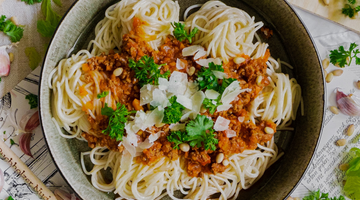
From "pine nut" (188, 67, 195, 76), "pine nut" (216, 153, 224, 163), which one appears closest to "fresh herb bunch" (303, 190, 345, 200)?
"pine nut" (216, 153, 224, 163)

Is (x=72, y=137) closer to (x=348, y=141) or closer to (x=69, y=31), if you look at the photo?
(x=69, y=31)

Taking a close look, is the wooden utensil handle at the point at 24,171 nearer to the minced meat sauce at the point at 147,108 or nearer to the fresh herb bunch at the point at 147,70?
the minced meat sauce at the point at 147,108

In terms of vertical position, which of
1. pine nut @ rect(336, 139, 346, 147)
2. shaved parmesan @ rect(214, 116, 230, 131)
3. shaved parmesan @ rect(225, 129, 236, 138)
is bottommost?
pine nut @ rect(336, 139, 346, 147)

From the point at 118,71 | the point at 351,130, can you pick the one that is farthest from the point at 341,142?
the point at 118,71

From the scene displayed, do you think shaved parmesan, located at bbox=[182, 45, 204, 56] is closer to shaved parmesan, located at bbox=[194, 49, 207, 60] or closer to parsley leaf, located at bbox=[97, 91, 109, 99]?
shaved parmesan, located at bbox=[194, 49, 207, 60]

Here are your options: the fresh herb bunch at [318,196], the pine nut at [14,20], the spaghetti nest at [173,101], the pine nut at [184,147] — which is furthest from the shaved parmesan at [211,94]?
the pine nut at [14,20]

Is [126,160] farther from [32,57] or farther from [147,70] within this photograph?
[32,57]

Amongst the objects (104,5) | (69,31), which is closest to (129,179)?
(69,31)
